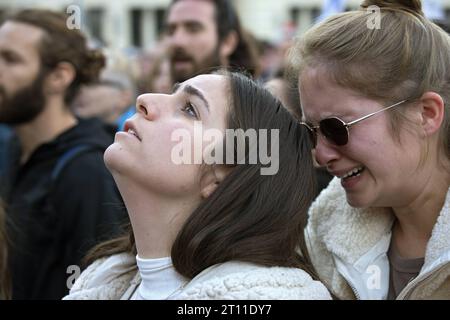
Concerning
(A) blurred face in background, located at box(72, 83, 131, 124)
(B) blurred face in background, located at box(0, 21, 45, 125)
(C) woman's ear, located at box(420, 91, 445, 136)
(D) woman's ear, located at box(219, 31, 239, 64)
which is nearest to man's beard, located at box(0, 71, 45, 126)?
(B) blurred face in background, located at box(0, 21, 45, 125)

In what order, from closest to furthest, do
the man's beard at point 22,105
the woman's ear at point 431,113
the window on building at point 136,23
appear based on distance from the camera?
the woman's ear at point 431,113 < the man's beard at point 22,105 < the window on building at point 136,23

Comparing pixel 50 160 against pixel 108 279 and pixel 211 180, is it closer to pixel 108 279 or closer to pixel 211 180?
pixel 108 279

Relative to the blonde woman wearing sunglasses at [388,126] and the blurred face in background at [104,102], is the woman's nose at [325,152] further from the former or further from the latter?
the blurred face in background at [104,102]

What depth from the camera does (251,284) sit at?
201cm

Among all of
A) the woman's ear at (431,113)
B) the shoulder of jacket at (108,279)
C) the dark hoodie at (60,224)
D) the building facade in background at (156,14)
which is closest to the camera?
the woman's ear at (431,113)

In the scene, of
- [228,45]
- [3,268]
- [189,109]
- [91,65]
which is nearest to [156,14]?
[228,45]

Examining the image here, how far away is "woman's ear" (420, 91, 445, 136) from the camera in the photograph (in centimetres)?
225

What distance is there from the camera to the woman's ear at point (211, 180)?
7.25 feet

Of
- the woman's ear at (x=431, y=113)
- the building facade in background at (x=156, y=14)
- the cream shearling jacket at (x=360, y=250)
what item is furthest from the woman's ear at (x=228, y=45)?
the building facade in background at (x=156, y=14)

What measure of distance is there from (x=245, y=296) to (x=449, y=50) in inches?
40.2

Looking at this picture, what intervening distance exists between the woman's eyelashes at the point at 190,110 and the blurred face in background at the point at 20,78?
2.07m

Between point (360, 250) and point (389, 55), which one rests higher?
point (389, 55)

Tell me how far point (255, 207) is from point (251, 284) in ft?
0.85
